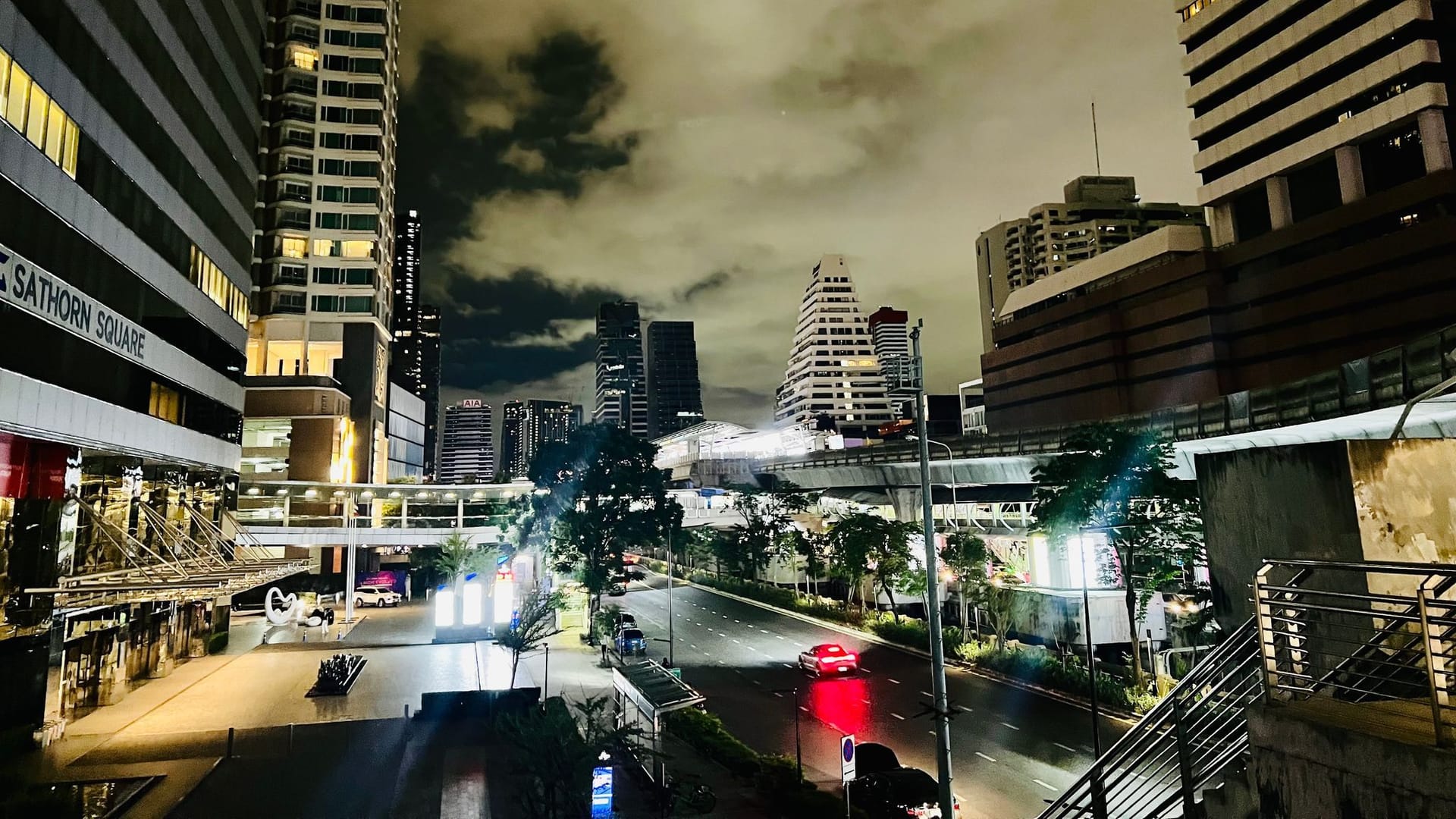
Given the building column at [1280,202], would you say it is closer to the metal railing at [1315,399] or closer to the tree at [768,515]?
the metal railing at [1315,399]

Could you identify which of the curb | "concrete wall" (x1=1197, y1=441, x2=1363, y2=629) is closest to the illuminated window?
"concrete wall" (x1=1197, y1=441, x2=1363, y2=629)

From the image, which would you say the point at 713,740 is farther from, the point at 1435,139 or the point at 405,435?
the point at 405,435

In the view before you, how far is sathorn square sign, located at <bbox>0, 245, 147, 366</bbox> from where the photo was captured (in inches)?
720

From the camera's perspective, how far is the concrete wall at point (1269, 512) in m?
7.05

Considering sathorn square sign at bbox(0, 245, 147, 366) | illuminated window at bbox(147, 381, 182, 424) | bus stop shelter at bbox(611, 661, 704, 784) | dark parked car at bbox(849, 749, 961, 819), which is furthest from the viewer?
illuminated window at bbox(147, 381, 182, 424)

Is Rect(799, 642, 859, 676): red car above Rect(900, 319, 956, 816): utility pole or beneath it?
beneath

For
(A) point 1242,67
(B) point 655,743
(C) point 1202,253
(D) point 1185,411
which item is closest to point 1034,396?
(C) point 1202,253

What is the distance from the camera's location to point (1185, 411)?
36562 mm

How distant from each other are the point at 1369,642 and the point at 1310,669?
227cm

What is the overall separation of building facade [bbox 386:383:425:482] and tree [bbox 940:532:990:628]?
212ft

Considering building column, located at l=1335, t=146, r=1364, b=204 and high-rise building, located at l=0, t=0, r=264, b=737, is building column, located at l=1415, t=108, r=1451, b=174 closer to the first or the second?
building column, located at l=1335, t=146, r=1364, b=204

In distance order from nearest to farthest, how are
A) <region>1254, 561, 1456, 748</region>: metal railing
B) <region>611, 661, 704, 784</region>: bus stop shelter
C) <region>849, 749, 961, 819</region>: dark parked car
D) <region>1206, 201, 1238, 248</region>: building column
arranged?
<region>1254, 561, 1456, 748</region>: metal railing
<region>849, 749, 961, 819</region>: dark parked car
<region>611, 661, 704, 784</region>: bus stop shelter
<region>1206, 201, 1238, 248</region>: building column

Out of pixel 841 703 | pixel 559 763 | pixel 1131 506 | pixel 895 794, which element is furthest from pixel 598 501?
pixel 559 763

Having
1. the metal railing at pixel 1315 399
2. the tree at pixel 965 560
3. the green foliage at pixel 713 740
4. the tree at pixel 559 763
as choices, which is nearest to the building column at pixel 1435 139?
the metal railing at pixel 1315 399
